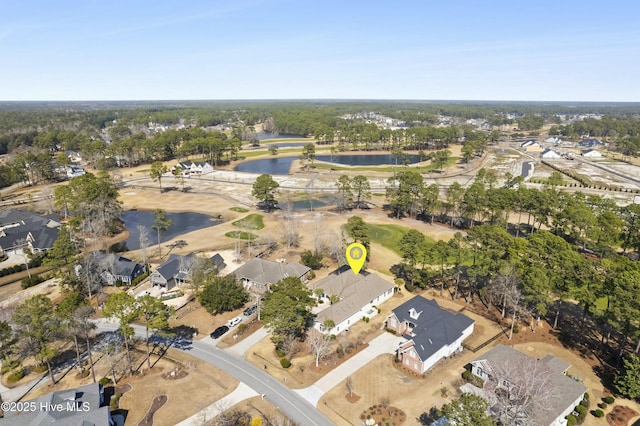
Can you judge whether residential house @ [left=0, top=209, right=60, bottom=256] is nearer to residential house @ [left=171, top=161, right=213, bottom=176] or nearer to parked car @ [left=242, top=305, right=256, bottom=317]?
parked car @ [left=242, top=305, right=256, bottom=317]

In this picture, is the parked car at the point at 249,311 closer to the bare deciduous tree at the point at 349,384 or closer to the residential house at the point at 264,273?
the residential house at the point at 264,273

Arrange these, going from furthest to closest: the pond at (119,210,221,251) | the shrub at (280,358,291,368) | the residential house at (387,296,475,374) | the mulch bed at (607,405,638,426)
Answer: the pond at (119,210,221,251), the shrub at (280,358,291,368), the residential house at (387,296,475,374), the mulch bed at (607,405,638,426)

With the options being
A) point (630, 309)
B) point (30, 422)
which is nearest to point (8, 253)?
point (30, 422)

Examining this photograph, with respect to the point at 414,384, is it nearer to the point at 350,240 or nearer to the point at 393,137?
the point at 350,240

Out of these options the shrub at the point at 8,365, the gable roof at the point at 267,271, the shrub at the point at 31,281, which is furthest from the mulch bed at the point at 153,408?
the shrub at the point at 31,281

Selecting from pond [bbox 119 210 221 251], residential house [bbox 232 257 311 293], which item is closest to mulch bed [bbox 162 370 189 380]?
residential house [bbox 232 257 311 293]

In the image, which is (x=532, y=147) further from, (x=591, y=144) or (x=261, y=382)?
(x=261, y=382)
